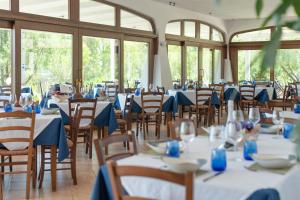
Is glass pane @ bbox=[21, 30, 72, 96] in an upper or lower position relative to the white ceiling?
lower

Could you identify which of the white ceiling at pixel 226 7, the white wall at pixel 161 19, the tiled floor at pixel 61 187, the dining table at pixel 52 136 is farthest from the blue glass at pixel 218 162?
the white wall at pixel 161 19

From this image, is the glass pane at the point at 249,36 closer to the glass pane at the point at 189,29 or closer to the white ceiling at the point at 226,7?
the white ceiling at the point at 226,7

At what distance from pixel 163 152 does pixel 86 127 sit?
3752 millimetres

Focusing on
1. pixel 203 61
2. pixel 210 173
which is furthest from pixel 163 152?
pixel 203 61

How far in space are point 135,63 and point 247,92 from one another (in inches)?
123

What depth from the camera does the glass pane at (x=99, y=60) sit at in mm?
9662

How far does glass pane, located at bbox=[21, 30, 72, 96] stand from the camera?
8.25 metres

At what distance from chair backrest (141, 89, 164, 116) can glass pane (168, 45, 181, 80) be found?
16.9ft

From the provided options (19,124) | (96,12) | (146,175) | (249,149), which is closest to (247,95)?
(96,12)

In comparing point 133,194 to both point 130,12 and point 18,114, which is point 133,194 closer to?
point 18,114

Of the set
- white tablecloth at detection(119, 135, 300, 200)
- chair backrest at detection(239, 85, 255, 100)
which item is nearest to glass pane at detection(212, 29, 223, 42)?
chair backrest at detection(239, 85, 255, 100)

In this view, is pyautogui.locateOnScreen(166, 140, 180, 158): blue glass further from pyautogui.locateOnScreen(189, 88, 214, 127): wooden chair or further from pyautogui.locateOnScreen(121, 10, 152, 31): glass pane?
pyautogui.locateOnScreen(121, 10, 152, 31): glass pane

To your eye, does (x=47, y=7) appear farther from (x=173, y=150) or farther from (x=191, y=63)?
(x=173, y=150)

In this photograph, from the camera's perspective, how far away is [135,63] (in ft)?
37.6
